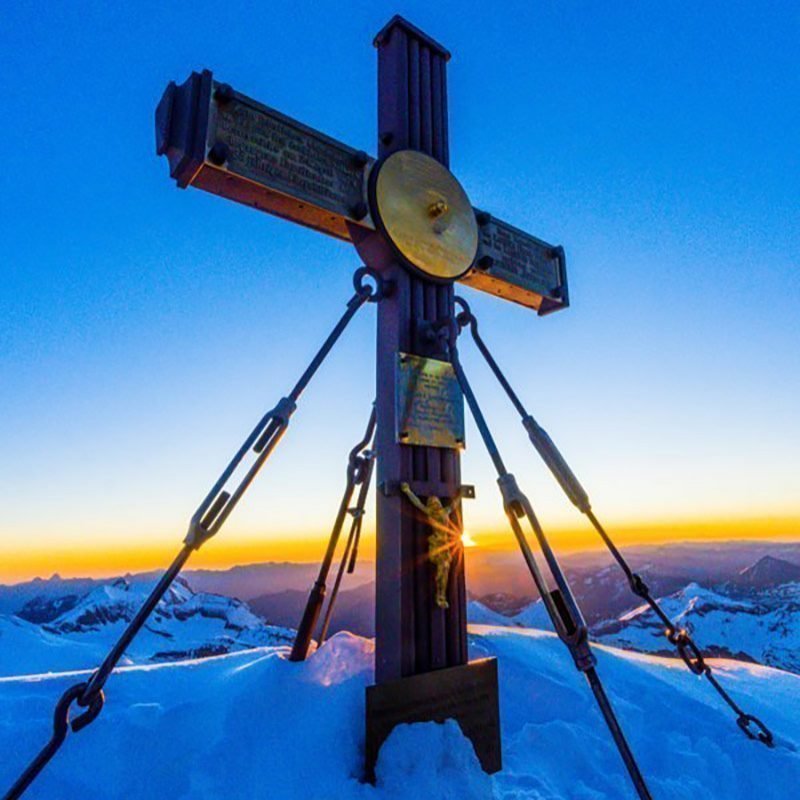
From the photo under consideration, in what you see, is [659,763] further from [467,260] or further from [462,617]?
[467,260]

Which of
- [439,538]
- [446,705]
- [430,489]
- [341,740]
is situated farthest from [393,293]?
[341,740]

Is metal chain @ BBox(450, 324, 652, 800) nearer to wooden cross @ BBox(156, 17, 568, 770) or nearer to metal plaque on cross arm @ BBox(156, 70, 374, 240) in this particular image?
wooden cross @ BBox(156, 17, 568, 770)

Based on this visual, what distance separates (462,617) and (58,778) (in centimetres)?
237

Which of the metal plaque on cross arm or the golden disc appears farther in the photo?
the golden disc

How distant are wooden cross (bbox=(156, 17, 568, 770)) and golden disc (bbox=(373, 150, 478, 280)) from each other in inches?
1.0

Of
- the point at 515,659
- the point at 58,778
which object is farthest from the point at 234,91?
the point at 515,659

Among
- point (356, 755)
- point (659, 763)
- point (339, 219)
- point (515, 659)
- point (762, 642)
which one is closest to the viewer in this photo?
point (356, 755)

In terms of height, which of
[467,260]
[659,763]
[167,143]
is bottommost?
[659,763]

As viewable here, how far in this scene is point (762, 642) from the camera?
9275 cm

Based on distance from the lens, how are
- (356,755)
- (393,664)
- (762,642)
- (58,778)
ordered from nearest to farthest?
1. (58,778)
2. (356,755)
3. (393,664)
4. (762,642)

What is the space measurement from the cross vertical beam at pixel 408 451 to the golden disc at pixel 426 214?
0.49ft

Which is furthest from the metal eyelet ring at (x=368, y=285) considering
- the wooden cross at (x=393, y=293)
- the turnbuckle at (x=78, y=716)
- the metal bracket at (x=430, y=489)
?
the turnbuckle at (x=78, y=716)

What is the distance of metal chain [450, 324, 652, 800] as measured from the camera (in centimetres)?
211

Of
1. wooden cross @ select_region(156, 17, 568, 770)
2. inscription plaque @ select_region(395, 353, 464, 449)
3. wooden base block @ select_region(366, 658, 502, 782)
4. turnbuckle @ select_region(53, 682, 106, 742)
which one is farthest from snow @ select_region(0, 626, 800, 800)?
inscription plaque @ select_region(395, 353, 464, 449)
